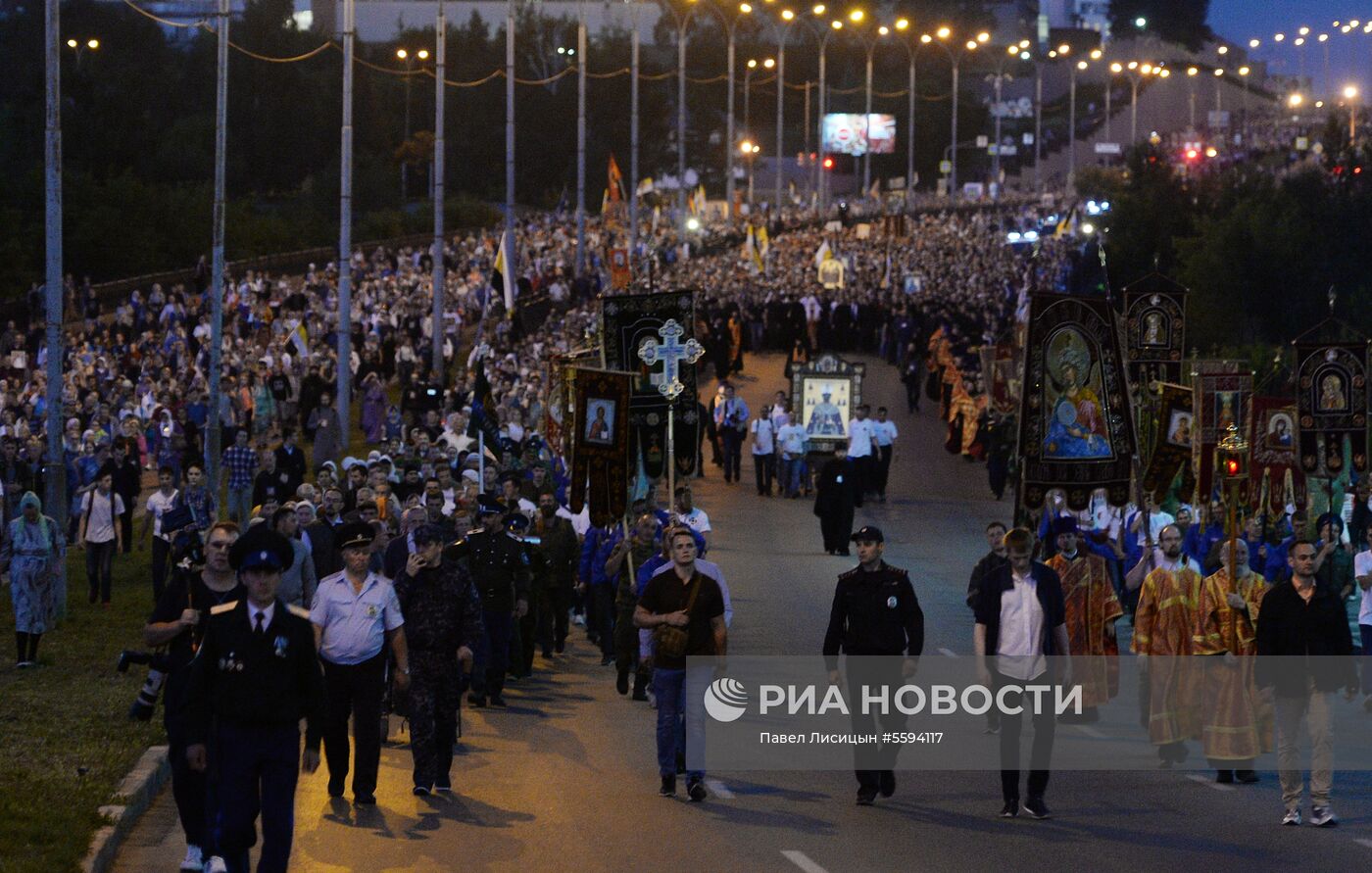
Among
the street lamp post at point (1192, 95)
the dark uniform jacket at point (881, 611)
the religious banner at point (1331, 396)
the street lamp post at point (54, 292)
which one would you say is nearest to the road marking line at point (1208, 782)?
the dark uniform jacket at point (881, 611)

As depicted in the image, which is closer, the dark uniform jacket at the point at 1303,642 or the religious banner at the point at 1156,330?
the dark uniform jacket at the point at 1303,642

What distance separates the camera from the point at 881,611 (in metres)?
12.5

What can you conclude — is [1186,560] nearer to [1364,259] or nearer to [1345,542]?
[1345,542]

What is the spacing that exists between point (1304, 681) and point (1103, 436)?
3.57 meters

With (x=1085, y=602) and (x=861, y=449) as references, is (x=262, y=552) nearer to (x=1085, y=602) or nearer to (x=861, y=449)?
A: (x=1085, y=602)

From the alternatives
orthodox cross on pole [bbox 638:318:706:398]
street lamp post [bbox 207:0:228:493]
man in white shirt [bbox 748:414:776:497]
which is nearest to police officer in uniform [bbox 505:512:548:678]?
orthodox cross on pole [bbox 638:318:706:398]

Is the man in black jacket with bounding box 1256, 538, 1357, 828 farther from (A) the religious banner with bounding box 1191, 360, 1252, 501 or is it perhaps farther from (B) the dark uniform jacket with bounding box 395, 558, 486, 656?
(A) the religious banner with bounding box 1191, 360, 1252, 501

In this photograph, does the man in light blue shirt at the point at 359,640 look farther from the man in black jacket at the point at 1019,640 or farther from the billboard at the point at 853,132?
the billboard at the point at 853,132

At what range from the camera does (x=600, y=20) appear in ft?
407

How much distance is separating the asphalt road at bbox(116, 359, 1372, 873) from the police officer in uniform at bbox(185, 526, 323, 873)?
1.47 m

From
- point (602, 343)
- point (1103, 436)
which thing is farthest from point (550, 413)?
point (1103, 436)

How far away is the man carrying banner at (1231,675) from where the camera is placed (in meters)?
13.5

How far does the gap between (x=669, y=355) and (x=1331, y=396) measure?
615cm

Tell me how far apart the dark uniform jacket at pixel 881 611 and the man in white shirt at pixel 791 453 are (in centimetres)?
2227
